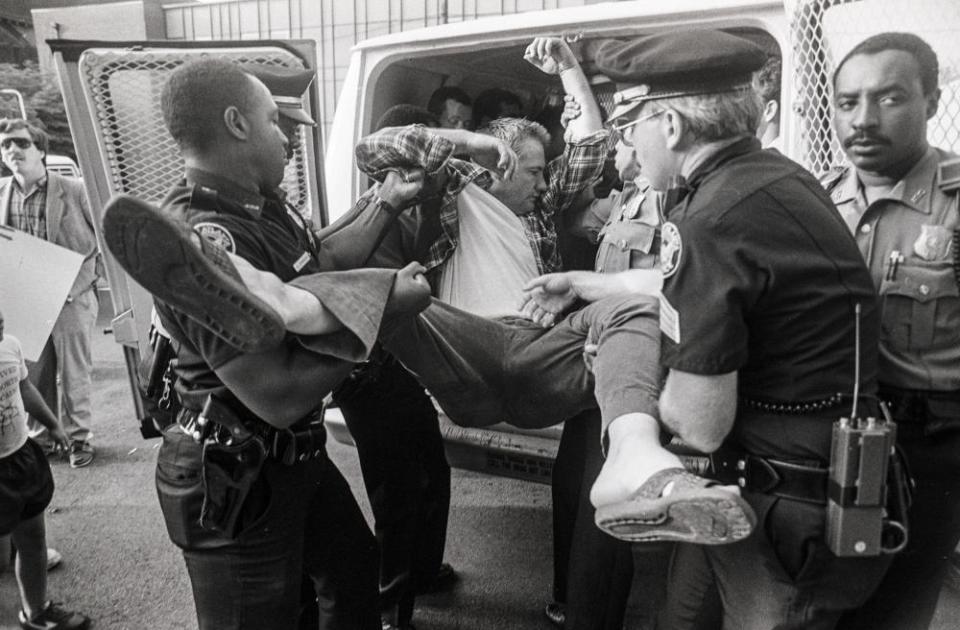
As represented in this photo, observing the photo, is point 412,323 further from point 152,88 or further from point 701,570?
point 152,88

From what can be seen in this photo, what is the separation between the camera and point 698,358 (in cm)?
142

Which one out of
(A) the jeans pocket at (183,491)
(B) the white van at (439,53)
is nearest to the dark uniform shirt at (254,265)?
(A) the jeans pocket at (183,491)

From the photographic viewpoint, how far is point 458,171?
2584 millimetres

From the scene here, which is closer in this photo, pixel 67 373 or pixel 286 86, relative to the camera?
pixel 286 86

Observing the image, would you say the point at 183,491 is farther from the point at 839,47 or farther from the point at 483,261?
the point at 839,47

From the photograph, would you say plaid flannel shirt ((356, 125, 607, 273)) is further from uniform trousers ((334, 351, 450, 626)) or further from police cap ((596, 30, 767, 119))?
police cap ((596, 30, 767, 119))

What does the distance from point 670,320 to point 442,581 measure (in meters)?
1.96

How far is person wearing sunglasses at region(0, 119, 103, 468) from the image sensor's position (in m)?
4.47

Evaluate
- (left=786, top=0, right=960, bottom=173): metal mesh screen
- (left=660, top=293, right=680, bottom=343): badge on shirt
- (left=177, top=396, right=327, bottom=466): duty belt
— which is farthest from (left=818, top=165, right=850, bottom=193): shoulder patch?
(left=177, top=396, right=327, bottom=466): duty belt

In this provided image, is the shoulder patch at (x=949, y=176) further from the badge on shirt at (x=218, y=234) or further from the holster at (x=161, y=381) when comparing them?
the holster at (x=161, y=381)

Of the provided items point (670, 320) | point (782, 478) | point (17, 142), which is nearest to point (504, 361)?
point (670, 320)

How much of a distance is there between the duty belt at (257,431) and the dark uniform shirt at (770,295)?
34.5 inches

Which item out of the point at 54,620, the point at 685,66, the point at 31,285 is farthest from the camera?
the point at 31,285

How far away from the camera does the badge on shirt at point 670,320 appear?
57.4 inches
